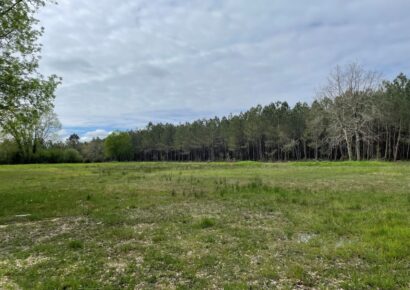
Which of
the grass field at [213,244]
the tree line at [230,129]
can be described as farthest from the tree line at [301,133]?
the grass field at [213,244]

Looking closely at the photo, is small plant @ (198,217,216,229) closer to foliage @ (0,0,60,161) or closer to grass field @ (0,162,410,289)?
grass field @ (0,162,410,289)

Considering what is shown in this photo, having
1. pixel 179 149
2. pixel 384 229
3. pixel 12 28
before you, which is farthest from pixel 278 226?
pixel 179 149

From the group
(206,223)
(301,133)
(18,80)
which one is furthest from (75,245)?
(301,133)

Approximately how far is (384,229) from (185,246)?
6.06m

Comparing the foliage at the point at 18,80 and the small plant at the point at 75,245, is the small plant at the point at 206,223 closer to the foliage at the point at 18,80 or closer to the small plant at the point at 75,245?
the small plant at the point at 75,245

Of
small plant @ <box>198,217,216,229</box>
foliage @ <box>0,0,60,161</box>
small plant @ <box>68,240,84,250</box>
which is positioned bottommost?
small plant @ <box>68,240,84,250</box>

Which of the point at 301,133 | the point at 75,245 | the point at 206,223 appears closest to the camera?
the point at 75,245

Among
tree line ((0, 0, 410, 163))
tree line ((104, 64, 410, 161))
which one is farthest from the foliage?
tree line ((104, 64, 410, 161))

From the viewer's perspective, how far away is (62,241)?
984 centimetres

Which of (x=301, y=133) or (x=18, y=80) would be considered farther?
(x=301, y=133)

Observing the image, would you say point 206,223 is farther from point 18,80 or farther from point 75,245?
point 18,80

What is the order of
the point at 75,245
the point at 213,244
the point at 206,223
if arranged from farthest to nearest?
1. the point at 206,223
2. the point at 75,245
3. the point at 213,244

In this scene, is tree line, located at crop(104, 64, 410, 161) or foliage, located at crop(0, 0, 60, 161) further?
tree line, located at crop(104, 64, 410, 161)

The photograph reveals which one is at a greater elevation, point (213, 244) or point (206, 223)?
point (206, 223)
